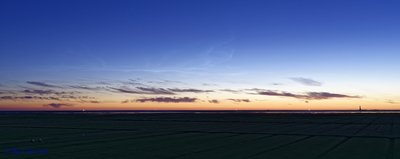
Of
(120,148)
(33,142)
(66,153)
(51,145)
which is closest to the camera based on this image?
(66,153)

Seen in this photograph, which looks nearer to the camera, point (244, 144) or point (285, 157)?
point (285, 157)

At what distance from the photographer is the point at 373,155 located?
20.2m

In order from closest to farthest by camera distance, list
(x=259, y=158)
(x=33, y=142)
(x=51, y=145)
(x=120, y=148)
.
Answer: (x=259, y=158)
(x=120, y=148)
(x=51, y=145)
(x=33, y=142)

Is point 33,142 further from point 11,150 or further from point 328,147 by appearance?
point 328,147

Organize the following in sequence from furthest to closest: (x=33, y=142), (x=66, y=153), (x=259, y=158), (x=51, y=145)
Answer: (x=33, y=142), (x=51, y=145), (x=66, y=153), (x=259, y=158)

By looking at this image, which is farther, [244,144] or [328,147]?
[244,144]

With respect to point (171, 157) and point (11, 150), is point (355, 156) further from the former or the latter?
point (11, 150)

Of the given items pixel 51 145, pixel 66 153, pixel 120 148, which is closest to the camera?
pixel 66 153

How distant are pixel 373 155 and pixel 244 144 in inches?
289

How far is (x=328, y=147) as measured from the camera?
23.9 metres

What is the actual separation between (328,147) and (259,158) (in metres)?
6.24

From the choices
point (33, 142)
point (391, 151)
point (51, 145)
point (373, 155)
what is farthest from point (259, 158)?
point (33, 142)

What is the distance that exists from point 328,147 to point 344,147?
2.86 ft

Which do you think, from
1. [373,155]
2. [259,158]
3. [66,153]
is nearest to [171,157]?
[259,158]
